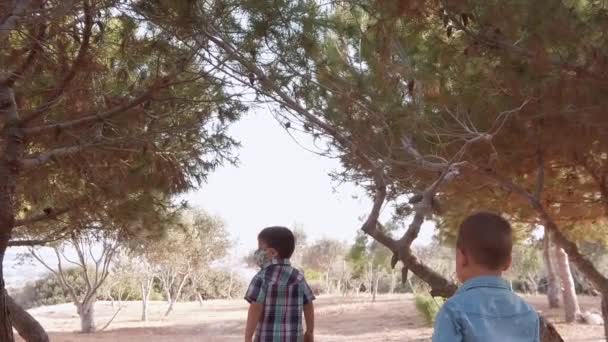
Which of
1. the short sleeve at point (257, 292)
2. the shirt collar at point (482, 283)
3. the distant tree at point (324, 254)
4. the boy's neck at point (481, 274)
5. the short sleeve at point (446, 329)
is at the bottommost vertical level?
the short sleeve at point (446, 329)

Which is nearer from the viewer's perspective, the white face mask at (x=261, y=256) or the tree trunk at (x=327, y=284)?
the white face mask at (x=261, y=256)

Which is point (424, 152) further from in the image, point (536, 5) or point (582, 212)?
point (582, 212)

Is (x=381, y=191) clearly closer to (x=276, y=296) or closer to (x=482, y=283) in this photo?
(x=276, y=296)

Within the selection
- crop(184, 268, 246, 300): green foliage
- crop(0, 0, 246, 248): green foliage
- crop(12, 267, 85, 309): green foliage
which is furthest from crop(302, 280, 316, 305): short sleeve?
crop(12, 267, 85, 309): green foliage

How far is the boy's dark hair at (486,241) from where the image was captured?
1785mm

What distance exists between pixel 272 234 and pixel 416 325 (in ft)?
47.8

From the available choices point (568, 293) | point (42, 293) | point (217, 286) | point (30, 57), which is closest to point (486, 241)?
point (30, 57)

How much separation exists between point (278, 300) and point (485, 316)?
1.72 meters

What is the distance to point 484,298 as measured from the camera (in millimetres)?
1761

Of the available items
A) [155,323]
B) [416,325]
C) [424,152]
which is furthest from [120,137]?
[155,323]

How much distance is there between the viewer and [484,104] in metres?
5.43

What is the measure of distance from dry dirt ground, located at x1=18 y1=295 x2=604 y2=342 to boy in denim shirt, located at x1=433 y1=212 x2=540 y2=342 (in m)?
11.8

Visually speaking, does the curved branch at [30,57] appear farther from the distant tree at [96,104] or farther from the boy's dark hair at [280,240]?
the boy's dark hair at [280,240]

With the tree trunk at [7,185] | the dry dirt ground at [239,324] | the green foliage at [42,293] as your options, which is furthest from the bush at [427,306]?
the green foliage at [42,293]
